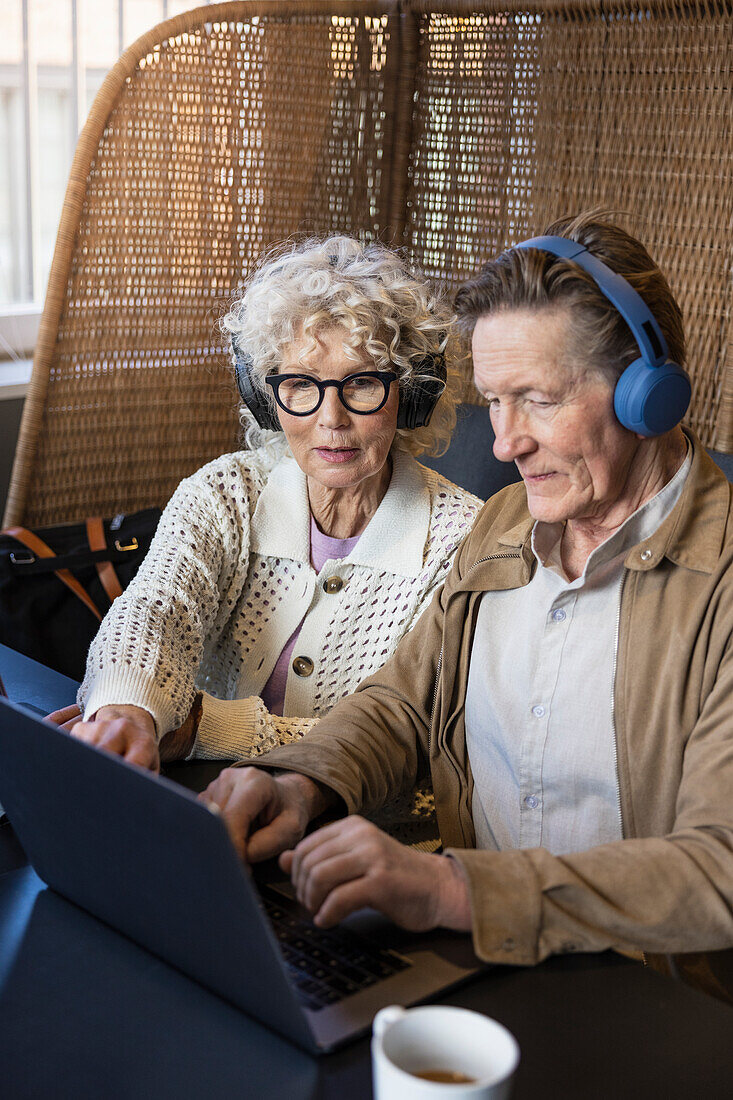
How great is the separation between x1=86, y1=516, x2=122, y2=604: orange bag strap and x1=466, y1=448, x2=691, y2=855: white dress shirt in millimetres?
1055

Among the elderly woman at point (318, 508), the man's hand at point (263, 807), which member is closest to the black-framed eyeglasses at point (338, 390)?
the elderly woman at point (318, 508)

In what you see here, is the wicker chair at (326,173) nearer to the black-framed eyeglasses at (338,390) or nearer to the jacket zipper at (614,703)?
the black-framed eyeglasses at (338,390)

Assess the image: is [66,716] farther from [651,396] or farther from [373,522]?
[651,396]

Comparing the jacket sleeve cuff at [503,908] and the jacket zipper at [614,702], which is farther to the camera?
the jacket zipper at [614,702]

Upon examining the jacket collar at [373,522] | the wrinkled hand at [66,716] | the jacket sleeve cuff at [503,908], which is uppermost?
the jacket collar at [373,522]

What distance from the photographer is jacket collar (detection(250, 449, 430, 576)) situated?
1.73 metres

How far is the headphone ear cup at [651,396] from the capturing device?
111 centimetres

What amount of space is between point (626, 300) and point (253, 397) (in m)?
0.82

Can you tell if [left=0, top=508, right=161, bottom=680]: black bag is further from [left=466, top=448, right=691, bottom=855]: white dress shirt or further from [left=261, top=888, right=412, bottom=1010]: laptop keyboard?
[left=261, top=888, right=412, bottom=1010]: laptop keyboard

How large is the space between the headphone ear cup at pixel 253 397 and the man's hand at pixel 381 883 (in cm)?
96

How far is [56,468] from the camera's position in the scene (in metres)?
2.42

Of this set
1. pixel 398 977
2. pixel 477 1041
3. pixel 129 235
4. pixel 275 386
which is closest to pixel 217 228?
pixel 129 235

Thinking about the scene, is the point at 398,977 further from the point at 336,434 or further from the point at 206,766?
the point at 336,434

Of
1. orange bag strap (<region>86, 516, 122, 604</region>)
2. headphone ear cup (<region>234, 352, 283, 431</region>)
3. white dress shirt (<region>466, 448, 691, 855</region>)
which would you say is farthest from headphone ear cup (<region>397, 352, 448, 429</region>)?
orange bag strap (<region>86, 516, 122, 604</region>)
